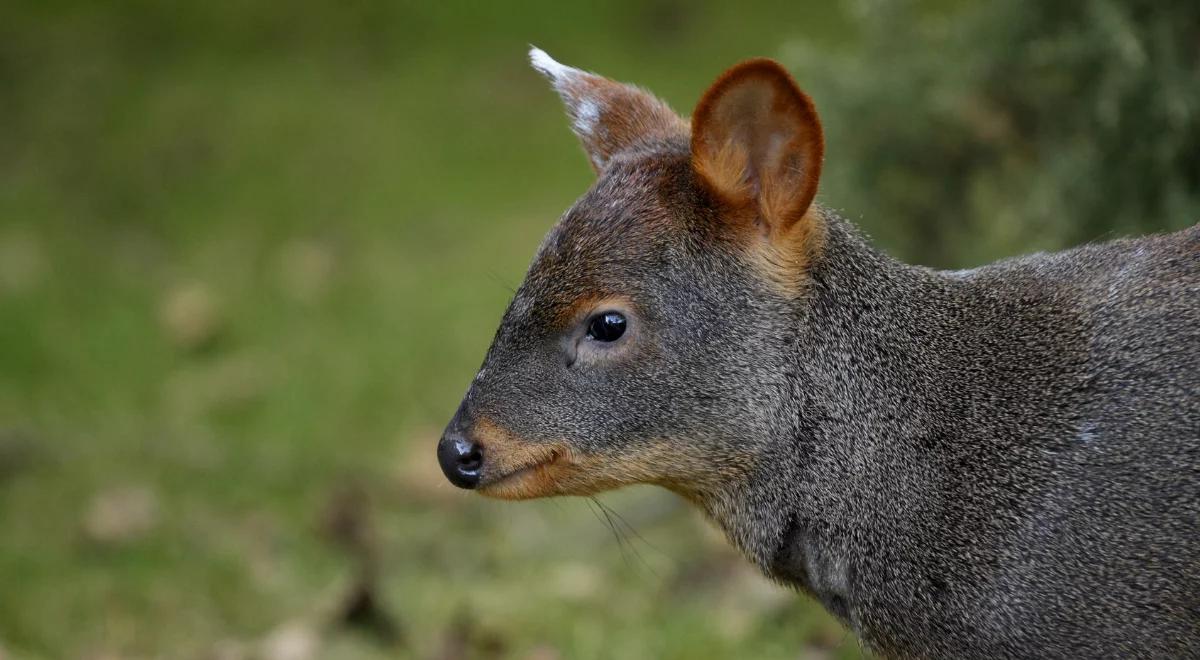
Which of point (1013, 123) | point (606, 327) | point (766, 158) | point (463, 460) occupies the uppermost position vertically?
point (1013, 123)

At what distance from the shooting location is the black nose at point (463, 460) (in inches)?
119

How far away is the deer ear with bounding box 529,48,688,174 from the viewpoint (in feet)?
11.1

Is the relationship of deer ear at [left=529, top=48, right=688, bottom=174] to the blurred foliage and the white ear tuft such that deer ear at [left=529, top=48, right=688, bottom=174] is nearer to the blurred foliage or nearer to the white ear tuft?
the white ear tuft

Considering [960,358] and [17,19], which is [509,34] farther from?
[960,358]

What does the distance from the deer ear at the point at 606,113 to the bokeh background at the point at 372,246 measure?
850mm

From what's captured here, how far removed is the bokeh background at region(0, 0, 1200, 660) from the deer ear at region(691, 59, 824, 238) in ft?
3.01

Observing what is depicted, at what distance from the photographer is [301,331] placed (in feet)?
22.4

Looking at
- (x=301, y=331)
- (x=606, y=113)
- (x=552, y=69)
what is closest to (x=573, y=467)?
(x=606, y=113)

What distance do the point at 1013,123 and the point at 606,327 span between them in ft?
8.26

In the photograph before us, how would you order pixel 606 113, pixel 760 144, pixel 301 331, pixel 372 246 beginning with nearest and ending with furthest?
pixel 760 144 < pixel 606 113 < pixel 301 331 < pixel 372 246

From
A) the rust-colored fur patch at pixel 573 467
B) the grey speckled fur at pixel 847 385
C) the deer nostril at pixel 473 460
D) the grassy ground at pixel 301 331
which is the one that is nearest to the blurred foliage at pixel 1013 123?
the grey speckled fur at pixel 847 385

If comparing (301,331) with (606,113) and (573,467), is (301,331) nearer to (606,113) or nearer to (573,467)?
(606,113)

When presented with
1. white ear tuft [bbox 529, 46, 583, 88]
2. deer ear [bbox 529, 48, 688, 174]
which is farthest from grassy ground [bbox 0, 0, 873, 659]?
white ear tuft [bbox 529, 46, 583, 88]

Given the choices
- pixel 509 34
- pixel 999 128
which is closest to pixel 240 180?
pixel 509 34
